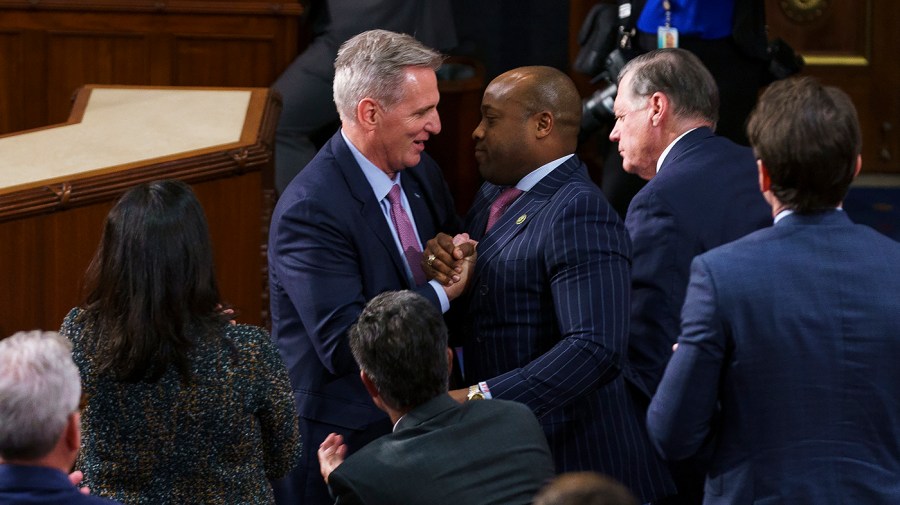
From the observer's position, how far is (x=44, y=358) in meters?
1.97

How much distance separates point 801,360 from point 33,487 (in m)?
1.21

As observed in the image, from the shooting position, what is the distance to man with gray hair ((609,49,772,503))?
2965 millimetres

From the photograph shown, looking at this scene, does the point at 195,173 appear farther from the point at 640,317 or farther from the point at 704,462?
the point at 704,462

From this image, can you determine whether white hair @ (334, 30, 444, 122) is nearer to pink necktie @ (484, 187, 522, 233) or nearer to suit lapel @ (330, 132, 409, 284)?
suit lapel @ (330, 132, 409, 284)

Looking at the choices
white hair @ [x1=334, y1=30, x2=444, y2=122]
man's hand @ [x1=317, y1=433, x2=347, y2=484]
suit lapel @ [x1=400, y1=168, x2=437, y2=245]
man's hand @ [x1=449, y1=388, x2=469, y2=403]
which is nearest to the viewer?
man's hand @ [x1=317, y1=433, x2=347, y2=484]

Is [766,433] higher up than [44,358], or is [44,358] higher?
[44,358]

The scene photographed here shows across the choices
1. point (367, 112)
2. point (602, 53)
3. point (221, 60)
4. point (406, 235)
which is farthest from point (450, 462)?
point (221, 60)

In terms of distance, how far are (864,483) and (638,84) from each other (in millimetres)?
1320

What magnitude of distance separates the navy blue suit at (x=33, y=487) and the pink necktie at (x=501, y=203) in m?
1.31

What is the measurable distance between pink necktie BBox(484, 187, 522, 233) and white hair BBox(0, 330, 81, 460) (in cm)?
125

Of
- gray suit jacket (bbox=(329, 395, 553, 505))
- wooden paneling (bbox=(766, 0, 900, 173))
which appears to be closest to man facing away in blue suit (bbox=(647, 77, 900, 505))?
gray suit jacket (bbox=(329, 395, 553, 505))

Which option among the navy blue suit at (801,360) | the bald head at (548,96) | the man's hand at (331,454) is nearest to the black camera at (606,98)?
the bald head at (548,96)

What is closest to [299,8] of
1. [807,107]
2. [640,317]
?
[640,317]

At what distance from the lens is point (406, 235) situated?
3.00 m
